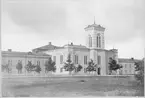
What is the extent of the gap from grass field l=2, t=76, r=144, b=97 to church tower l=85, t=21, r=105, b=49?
1113 millimetres

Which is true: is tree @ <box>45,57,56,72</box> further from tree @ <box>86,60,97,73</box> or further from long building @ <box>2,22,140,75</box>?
tree @ <box>86,60,97,73</box>

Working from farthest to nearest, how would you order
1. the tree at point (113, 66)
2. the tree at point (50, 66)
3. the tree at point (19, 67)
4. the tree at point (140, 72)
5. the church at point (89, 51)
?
the tree at point (113, 66)
the tree at point (50, 66)
the church at point (89, 51)
the tree at point (19, 67)
the tree at point (140, 72)

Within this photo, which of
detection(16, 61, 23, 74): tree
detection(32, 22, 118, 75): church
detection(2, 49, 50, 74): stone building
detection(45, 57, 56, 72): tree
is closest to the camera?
detection(2, 49, 50, 74): stone building

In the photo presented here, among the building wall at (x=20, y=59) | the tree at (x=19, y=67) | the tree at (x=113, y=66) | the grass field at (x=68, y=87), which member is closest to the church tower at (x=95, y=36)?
the tree at (x=113, y=66)

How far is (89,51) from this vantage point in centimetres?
914

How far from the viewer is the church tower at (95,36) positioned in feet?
24.6

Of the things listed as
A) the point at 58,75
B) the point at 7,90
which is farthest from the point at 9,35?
the point at 58,75

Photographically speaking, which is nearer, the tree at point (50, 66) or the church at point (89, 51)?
the church at point (89, 51)

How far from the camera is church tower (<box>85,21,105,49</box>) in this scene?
24.6 ft

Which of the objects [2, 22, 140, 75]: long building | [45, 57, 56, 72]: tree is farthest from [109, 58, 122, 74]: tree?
[45, 57, 56, 72]: tree

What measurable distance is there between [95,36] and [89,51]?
2.00 feet

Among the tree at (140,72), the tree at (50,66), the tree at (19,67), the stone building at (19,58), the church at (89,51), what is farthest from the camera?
the tree at (50,66)

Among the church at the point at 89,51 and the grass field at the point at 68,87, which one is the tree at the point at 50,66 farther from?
the grass field at the point at 68,87

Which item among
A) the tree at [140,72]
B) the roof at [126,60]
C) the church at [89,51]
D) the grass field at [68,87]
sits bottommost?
the grass field at [68,87]
